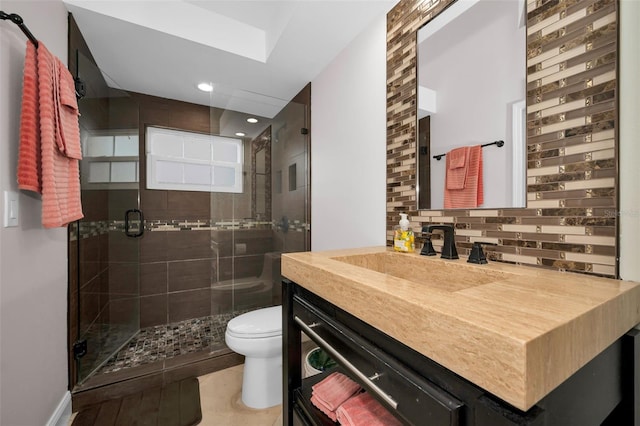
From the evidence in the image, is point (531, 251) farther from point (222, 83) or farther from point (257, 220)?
point (222, 83)

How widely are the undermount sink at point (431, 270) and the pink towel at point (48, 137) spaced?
1226 millimetres

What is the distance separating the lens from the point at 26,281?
3.71 ft

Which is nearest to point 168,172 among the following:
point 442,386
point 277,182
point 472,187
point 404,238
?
point 277,182

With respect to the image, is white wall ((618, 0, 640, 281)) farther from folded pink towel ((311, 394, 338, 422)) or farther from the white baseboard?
the white baseboard

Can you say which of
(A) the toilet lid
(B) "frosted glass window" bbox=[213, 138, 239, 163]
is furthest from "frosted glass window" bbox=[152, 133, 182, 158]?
(A) the toilet lid

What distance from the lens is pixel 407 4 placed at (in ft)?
4.51

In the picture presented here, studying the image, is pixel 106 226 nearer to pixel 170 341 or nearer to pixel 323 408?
pixel 170 341

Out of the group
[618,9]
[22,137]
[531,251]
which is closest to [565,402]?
[531,251]

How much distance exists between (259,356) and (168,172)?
6.39 feet

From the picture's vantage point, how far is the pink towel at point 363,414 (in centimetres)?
75

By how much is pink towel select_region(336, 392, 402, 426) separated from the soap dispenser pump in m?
0.62

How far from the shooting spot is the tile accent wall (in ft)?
2.46

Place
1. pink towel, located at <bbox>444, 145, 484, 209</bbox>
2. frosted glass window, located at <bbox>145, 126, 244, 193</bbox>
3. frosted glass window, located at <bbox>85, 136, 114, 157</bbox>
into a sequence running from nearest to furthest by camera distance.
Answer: pink towel, located at <bbox>444, 145, 484, 209</bbox> < frosted glass window, located at <bbox>85, 136, 114, 157</bbox> < frosted glass window, located at <bbox>145, 126, 244, 193</bbox>

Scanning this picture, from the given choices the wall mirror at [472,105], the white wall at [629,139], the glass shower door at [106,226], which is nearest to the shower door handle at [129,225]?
the glass shower door at [106,226]
